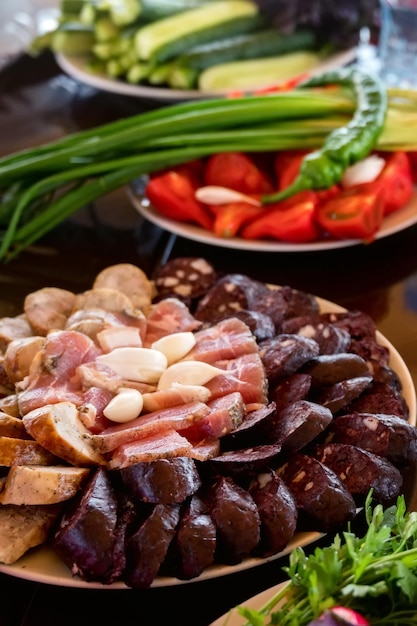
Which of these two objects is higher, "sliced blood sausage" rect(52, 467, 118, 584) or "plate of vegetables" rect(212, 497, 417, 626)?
"plate of vegetables" rect(212, 497, 417, 626)

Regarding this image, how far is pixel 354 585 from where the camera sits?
951 mm

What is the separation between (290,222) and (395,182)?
1.08 feet

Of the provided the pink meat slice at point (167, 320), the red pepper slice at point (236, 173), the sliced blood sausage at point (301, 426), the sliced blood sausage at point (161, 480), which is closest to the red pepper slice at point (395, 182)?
the red pepper slice at point (236, 173)

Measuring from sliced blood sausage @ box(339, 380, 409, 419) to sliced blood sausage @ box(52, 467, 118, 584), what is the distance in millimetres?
480

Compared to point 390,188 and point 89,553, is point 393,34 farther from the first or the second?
point 89,553

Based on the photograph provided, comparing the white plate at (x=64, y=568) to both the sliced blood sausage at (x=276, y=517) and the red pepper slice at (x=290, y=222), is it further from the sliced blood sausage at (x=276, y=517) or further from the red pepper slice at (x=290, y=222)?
the red pepper slice at (x=290, y=222)

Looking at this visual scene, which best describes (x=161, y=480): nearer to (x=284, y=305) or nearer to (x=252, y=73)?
(x=284, y=305)

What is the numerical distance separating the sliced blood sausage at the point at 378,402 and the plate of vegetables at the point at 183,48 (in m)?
1.86

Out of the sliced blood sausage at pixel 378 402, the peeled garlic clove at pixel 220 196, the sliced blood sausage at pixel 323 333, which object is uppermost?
the peeled garlic clove at pixel 220 196

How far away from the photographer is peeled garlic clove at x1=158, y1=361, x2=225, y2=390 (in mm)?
1438

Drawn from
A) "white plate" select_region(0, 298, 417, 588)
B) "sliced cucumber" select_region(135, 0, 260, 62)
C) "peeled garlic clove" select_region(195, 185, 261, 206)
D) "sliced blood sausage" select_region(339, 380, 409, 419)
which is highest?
"sliced cucumber" select_region(135, 0, 260, 62)

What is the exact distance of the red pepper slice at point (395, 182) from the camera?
2.15 meters

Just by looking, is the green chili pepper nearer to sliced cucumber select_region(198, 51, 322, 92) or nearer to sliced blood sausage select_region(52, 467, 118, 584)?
sliced cucumber select_region(198, 51, 322, 92)

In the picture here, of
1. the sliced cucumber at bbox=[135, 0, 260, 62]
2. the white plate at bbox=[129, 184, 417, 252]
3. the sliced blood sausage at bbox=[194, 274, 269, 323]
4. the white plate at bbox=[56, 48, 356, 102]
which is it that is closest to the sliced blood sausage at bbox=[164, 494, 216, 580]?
the sliced blood sausage at bbox=[194, 274, 269, 323]
